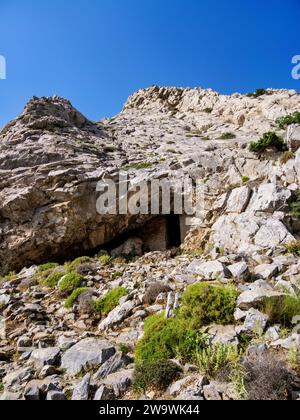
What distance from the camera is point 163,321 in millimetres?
6738

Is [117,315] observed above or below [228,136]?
below

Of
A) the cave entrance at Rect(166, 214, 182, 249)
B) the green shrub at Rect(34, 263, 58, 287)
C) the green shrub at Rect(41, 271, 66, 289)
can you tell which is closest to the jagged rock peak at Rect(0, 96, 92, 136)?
the green shrub at Rect(34, 263, 58, 287)

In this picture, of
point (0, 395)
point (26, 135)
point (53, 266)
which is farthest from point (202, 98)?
point (0, 395)

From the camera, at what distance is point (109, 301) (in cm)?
917

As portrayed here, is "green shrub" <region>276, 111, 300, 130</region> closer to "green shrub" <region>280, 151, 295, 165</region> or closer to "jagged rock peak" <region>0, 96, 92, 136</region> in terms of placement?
"green shrub" <region>280, 151, 295, 165</region>

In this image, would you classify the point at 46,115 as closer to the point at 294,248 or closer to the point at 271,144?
the point at 271,144

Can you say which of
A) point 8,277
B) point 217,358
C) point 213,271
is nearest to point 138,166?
point 8,277

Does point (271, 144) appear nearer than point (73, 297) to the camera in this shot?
No

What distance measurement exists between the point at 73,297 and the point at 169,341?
5125 mm

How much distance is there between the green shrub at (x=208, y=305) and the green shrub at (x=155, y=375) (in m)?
1.40

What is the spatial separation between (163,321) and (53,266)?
9888 millimetres

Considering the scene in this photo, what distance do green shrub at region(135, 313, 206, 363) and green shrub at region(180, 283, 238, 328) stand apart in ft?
0.99

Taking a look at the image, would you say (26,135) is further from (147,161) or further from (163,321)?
(163,321)

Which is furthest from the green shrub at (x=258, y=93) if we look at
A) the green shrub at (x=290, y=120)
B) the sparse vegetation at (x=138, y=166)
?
the sparse vegetation at (x=138, y=166)
